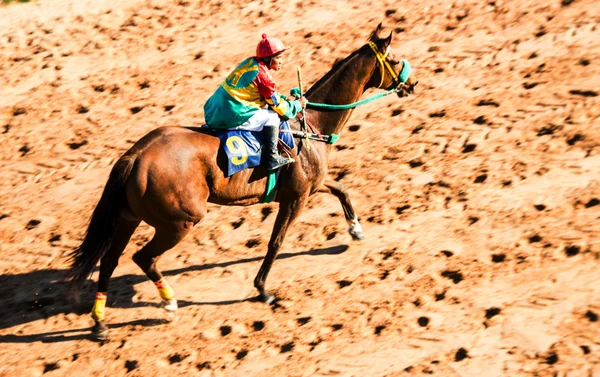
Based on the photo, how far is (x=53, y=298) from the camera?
9344 mm

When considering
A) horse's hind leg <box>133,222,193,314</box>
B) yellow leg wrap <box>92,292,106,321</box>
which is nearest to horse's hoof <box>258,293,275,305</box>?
horse's hind leg <box>133,222,193,314</box>

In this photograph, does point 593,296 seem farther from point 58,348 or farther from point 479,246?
point 58,348

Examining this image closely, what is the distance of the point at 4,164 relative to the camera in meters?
12.2

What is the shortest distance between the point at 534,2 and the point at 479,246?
5768 millimetres

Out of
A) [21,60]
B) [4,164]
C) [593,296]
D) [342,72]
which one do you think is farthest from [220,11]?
[593,296]

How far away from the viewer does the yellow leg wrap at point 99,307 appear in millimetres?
8531

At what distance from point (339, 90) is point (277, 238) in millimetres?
1784

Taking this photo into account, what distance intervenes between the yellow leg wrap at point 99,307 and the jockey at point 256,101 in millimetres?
2154

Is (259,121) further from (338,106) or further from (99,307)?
(99,307)

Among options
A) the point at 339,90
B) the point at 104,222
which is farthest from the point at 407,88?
the point at 104,222

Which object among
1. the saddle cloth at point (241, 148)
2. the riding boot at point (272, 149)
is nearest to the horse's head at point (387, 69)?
the riding boot at point (272, 149)

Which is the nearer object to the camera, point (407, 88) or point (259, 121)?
point (259, 121)

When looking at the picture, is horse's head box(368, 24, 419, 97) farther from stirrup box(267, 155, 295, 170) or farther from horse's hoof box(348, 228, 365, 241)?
horse's hoof box(348, 228, 365, 241)

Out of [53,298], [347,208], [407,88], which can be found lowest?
[53,298]
